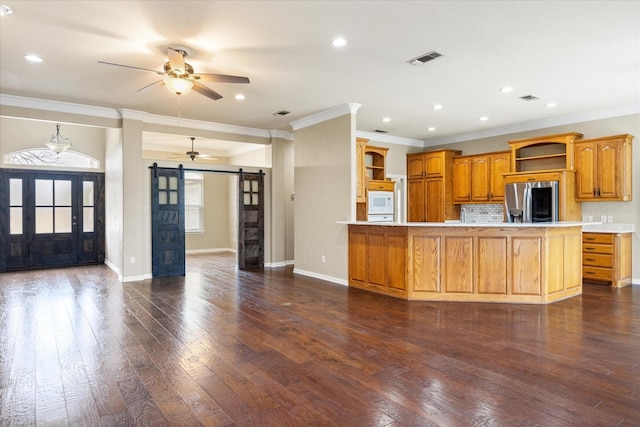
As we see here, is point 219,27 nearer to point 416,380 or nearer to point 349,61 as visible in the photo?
point 349,61

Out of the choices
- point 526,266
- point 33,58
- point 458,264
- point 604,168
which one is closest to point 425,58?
point 458,264

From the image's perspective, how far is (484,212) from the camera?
317 inches

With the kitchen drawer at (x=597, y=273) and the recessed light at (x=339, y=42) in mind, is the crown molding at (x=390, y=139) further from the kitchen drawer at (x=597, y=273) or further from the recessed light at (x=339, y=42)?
the recessed light at (x=339, y=42)

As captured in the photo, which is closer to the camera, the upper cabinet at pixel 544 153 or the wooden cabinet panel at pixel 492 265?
the wooden cabinet panel at pixel 492 265

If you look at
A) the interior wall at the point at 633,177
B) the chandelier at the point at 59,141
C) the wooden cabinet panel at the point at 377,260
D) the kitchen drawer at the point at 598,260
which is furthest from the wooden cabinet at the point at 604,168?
the chandelier at the point at 59,141

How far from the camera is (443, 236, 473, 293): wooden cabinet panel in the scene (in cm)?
488

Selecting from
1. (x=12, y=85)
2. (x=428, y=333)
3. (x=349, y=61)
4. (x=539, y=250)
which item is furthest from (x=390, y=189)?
(x=12, y=85)

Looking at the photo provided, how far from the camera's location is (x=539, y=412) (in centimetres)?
223

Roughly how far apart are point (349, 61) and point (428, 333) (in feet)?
9.69

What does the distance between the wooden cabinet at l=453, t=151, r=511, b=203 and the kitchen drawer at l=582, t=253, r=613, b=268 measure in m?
1.82

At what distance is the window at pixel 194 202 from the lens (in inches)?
411

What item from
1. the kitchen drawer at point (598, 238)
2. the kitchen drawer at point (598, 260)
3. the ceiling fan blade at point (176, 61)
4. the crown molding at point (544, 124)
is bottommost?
the kitchen drawer at point (598, 260)

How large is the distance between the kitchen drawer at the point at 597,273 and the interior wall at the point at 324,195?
3.87 m

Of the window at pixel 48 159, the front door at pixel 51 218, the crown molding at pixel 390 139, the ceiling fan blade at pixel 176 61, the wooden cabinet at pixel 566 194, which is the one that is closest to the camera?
the ceiling fan blade at pixel 176 61
